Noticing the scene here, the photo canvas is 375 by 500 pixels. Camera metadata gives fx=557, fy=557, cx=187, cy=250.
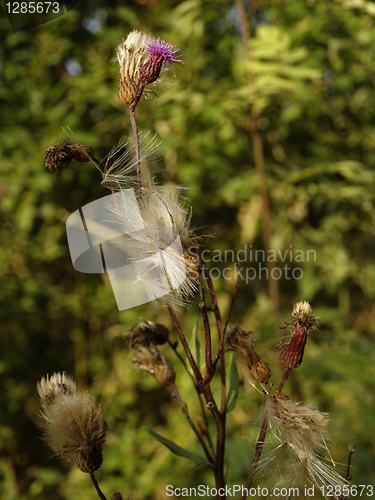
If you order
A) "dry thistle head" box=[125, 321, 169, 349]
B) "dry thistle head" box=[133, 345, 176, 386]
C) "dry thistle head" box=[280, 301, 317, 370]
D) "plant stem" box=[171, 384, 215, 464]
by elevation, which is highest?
"dry thistle head" box=[280, 301, 317, 370]

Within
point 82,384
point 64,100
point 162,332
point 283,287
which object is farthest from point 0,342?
point 162,332

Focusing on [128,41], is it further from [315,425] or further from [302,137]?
[302,137]

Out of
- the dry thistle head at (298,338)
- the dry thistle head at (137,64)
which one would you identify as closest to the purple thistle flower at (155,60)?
the dry thistle head at (137,64)

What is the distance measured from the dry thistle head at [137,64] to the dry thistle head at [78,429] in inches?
10.3

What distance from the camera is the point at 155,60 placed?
1.61ft

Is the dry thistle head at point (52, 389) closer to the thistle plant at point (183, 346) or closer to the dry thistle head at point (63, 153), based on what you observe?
the thistle plant at point (183, 346)

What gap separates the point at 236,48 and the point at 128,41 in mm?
1069

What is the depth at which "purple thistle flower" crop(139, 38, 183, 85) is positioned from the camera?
486 mm

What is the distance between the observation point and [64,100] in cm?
161

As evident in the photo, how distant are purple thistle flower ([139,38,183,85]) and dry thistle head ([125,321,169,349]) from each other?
0.86 feet
